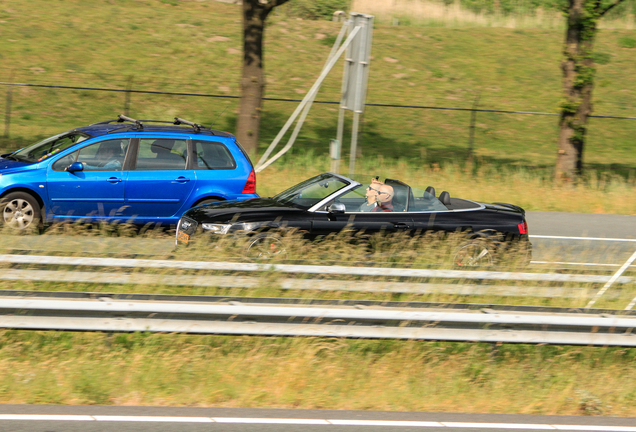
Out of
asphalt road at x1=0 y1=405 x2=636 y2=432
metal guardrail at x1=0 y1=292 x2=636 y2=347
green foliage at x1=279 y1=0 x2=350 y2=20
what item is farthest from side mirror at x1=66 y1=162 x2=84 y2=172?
green foliage at x1=279 y1=0 x2=350 y2=20

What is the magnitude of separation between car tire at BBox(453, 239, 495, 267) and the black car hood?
2.00 m

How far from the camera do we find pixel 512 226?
354 inches

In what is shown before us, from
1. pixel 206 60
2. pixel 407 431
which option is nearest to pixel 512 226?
pixel 407 431

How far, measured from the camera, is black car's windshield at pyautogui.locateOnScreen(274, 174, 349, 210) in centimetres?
902

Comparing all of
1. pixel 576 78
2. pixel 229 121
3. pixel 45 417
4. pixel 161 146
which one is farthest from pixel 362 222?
pixel 229 121

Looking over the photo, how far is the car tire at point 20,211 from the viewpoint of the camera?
403 inches

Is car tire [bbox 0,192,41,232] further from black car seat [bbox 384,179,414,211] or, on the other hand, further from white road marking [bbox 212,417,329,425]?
white road marking [bbox 212,417,329,425]

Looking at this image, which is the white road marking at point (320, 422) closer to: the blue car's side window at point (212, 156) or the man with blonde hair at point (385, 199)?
the man with blonde hair at point (385, 199)

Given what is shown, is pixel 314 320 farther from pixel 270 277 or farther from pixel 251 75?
pixel 251 75

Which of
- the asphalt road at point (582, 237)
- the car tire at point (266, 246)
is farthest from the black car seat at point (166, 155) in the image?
the asphalt road at point (582, 237)

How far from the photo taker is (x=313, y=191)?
9.31 meters

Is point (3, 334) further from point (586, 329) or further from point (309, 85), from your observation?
point (309, 85)

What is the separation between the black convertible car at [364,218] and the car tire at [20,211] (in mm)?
2641

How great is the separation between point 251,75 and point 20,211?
834 cm
